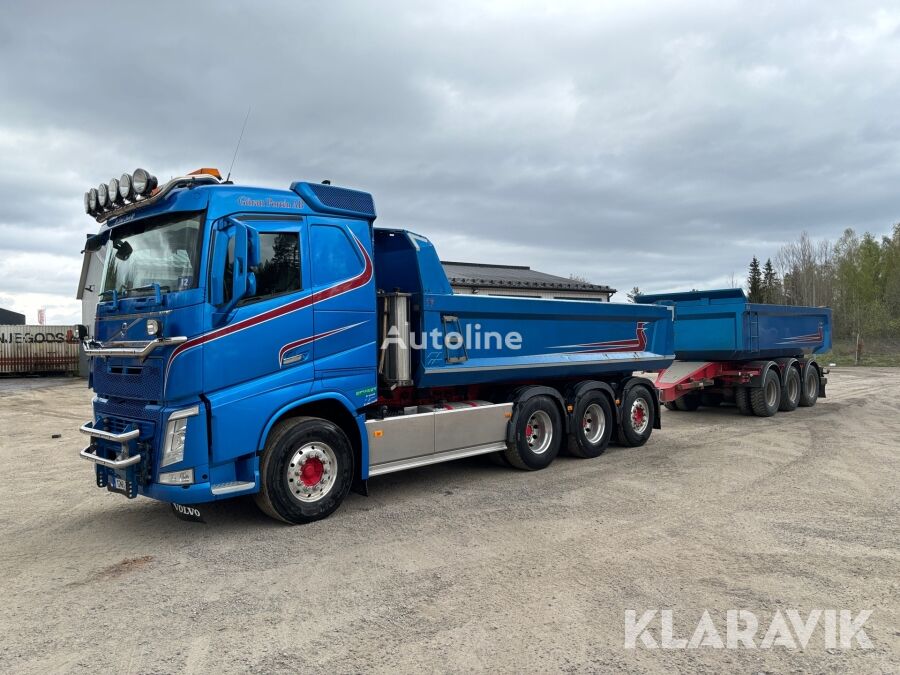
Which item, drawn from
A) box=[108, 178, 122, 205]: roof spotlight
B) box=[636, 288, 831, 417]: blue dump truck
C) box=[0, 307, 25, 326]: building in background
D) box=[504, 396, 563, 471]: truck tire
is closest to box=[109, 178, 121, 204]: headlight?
box=[108, 178, 122, 205]: roof spotlight

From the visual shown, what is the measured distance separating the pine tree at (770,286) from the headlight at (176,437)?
58715 mm

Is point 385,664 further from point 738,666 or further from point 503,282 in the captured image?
point 503,282

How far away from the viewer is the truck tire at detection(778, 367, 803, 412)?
14.4 m

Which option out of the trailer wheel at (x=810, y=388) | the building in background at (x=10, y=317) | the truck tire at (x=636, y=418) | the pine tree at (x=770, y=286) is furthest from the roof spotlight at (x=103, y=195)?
the pine tree at (x=770, y=286)

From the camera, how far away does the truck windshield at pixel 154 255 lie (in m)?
5.44

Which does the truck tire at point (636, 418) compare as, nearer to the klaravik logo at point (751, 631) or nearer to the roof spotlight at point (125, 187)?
the klaravik logo at point (751, 631)

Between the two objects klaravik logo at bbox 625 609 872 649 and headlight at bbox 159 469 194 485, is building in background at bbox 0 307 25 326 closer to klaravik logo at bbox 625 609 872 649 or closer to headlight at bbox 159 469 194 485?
headlight at bbox 159 469 194 485

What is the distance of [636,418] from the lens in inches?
401

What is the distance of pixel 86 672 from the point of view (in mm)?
3428

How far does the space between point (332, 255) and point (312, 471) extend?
82.4 inches

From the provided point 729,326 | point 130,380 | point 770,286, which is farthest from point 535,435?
point 770,286

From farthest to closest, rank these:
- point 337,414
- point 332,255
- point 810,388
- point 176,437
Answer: point 810,388, point 337,414, point 332,255, point 176,437

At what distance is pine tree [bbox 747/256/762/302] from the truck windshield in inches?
2423

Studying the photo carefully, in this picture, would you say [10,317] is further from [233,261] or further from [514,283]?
[233,261]
